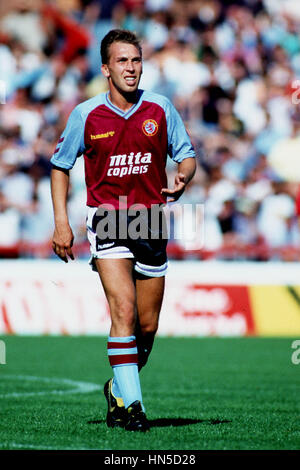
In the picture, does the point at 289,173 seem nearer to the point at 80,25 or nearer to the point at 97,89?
the point at 97,89

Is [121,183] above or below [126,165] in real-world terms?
below

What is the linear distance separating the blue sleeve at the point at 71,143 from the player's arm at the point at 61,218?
0.06 m

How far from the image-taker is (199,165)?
15.6 metres

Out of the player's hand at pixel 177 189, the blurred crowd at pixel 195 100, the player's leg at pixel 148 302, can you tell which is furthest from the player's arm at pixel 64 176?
the blurred crowd at pixel 195 100

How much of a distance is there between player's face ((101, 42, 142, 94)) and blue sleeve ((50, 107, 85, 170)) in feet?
1.13

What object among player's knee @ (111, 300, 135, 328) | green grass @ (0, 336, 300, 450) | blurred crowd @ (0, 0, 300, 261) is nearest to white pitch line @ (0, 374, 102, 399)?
green grass @ (0, 336, 300, 450)

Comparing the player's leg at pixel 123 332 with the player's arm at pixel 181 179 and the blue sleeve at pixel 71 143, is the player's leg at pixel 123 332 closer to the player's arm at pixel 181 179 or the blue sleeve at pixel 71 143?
the player's arm at pixel 181 179

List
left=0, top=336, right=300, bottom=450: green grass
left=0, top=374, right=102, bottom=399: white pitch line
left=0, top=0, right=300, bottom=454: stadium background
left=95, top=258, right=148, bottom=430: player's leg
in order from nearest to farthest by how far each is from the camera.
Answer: left=0, top=336, right=300, bottom=450: green grass
left=95, top=258, right=148, bottom=430: player's leg
left=0, top=374, right=102, bottom=399: white pitch line
left=0, top=0, right=300, bottom=454: stadium background

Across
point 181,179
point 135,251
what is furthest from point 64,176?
point 181,179

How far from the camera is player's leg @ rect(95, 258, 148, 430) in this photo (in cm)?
581

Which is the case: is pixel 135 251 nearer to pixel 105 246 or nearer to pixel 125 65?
pixel 105 246

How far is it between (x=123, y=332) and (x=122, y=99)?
153cm

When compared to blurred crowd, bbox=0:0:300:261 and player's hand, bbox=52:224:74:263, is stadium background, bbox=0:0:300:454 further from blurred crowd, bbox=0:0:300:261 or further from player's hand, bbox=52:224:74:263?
player's hand, bbox=52:224:74:263

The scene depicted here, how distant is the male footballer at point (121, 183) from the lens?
594 cm
